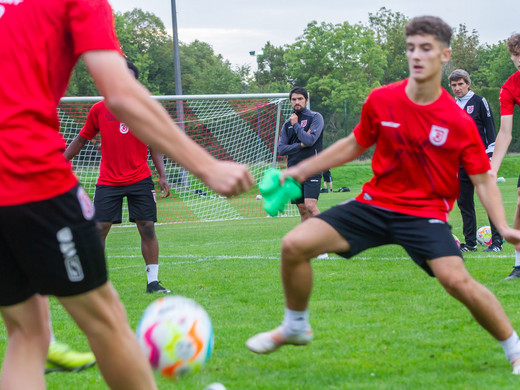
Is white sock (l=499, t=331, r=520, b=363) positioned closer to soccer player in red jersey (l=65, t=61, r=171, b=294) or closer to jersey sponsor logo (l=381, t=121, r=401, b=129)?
jersey sponsor logo (l=381, t=121, r=401, b=129)

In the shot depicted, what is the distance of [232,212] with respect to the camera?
65.9ft

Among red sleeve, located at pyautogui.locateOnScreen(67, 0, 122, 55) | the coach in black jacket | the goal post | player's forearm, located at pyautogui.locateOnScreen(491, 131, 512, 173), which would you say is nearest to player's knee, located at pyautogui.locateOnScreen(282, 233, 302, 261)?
red sleeve, located at pyautogui.locateOnScreen(67, 0, 122, 55)

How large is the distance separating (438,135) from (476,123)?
563cm

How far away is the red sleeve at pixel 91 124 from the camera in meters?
7.64

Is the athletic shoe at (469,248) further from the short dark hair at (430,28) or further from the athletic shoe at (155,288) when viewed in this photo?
the short dark hair at (430,28)

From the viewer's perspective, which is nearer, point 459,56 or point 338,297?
point 338,297

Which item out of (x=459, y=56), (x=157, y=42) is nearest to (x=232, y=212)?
(x=157, y=42)

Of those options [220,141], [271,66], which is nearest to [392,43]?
[271,66]

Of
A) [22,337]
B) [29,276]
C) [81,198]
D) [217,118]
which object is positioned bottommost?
[217,118]

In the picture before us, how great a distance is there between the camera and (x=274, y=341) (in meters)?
4.44

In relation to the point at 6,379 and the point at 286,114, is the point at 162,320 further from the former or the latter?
the point at 286,114

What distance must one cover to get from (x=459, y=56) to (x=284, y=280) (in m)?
73.9

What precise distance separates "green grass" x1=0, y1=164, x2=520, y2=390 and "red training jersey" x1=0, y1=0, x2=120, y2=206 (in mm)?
2024

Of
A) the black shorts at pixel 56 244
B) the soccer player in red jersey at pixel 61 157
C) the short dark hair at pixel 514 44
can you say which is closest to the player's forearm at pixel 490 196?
the soccer player in red jersey at pixel 61 157
